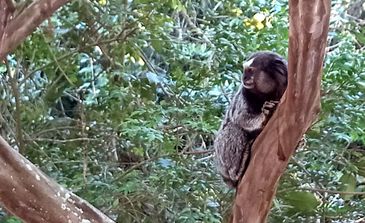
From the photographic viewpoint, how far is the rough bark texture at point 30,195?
6.87ft

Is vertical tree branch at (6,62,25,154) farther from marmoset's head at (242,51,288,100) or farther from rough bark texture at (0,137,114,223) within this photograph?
marmoset's head at (242,51,288,100)

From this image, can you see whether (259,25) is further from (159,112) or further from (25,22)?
(25,22)

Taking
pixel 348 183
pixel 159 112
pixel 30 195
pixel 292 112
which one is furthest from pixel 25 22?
pixel 348 183

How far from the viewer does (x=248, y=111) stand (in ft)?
7.88

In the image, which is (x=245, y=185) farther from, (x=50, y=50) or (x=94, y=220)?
(x=50, y=50)

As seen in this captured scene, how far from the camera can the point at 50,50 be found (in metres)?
2.88

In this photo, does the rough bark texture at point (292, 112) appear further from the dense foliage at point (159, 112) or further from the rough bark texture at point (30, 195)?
the dense foliage at point (159, 112)

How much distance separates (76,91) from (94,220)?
1.26m

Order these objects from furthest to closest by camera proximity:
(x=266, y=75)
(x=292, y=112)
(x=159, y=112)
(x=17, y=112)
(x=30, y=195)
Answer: (x=17, y=112)
(x=159, y=112)
(x=266, y=75)
(x=30, y=195)
(x=292, y=112)

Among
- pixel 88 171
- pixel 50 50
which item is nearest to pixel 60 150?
pixel 88 171

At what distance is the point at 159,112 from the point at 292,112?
3.75 ft

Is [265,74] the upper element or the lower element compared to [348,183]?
upper

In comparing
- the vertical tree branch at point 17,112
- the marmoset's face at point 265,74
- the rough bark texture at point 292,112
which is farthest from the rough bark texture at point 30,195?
the vertical tree branch at point 17,112

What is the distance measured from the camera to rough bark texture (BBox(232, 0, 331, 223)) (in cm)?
148
